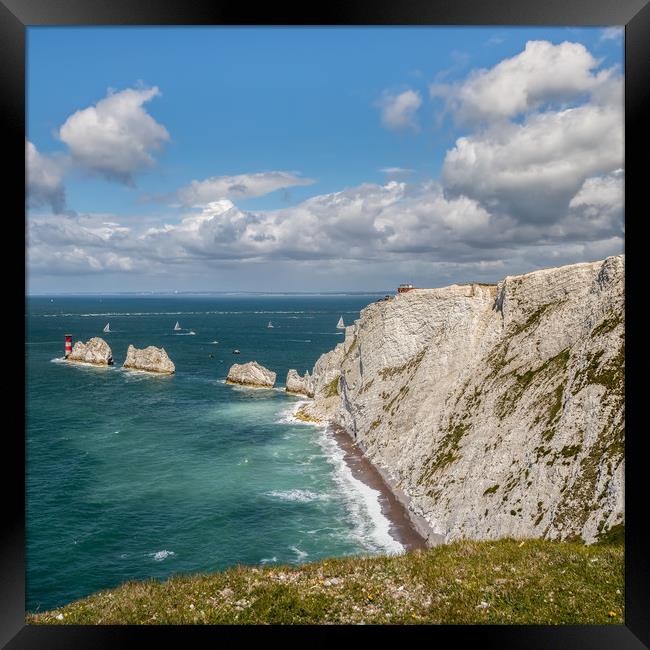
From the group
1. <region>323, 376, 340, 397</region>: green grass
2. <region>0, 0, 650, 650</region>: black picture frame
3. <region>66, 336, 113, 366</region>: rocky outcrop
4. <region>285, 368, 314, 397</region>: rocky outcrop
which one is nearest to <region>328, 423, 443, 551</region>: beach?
<region>323, 376, 340, 397</region>: green grass

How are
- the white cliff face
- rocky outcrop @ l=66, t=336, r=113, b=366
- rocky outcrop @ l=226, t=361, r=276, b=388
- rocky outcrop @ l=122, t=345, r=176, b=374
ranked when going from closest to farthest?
the white cliff face → rocky outcrop @ l=226, t=361, r=276, b=388 → rocky outcrop @ l=122, t=345, r=176, b=374 → rocky outcrop @ l=66, t=336, r=113, b=366

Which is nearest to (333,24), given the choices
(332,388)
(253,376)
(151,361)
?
(332,388)

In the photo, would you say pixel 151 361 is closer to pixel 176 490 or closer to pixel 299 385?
pixel 299 385

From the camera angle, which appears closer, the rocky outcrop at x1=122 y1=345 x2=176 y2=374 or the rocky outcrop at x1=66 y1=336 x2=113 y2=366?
the rocky outcrop at x1=122 y1=345 x2=176 y2=374

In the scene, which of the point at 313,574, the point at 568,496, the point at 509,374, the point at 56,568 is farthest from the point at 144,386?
the point at 313,574

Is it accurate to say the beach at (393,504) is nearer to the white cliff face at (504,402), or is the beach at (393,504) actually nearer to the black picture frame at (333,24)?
the white cliff face at (504,402)

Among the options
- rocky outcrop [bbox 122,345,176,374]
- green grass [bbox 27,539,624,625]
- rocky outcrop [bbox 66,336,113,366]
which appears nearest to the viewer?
green grass [bbox 27,539,624,625]

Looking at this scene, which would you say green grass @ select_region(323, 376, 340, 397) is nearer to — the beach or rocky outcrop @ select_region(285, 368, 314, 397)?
rocky outcrop @ select_region(285, 368, 314, 397)
